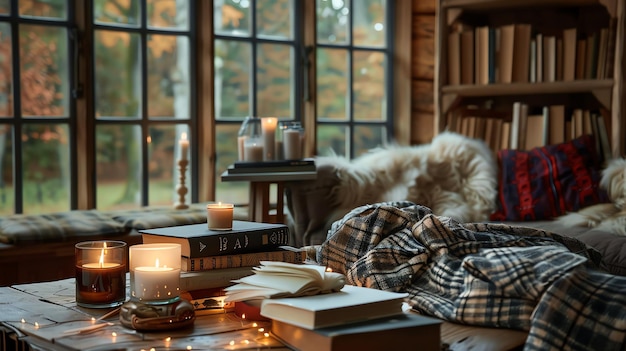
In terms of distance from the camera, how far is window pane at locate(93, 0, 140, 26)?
3275mm

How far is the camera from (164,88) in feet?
11.4

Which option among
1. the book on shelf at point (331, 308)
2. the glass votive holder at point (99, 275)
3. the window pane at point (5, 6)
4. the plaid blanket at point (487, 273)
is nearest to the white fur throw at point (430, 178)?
the window pane at point (5, 6)

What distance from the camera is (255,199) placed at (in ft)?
10.2

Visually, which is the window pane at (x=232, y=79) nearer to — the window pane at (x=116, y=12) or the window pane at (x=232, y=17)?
the window pane at (x=232, y=17)

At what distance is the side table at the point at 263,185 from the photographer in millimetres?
3000

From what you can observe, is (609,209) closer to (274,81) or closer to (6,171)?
(274,81)

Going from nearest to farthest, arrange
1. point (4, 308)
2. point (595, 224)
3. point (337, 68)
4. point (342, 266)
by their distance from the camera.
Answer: point (4, 308) → point (342, 266) → point (595, 224) → point (337, 68)

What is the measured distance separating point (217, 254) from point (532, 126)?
8.15ft

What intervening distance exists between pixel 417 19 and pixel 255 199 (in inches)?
62.3

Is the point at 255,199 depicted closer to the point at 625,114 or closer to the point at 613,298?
the point at 625,114

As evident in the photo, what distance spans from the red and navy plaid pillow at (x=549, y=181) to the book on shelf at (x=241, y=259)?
181 centimetres

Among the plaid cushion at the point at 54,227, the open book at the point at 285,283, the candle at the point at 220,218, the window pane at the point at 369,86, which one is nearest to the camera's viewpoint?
the open book at the point at 285,283

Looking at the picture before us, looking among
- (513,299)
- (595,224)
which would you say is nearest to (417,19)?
(595,224)

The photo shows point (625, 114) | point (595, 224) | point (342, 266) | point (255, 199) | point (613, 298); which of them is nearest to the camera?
point (613, 298)
